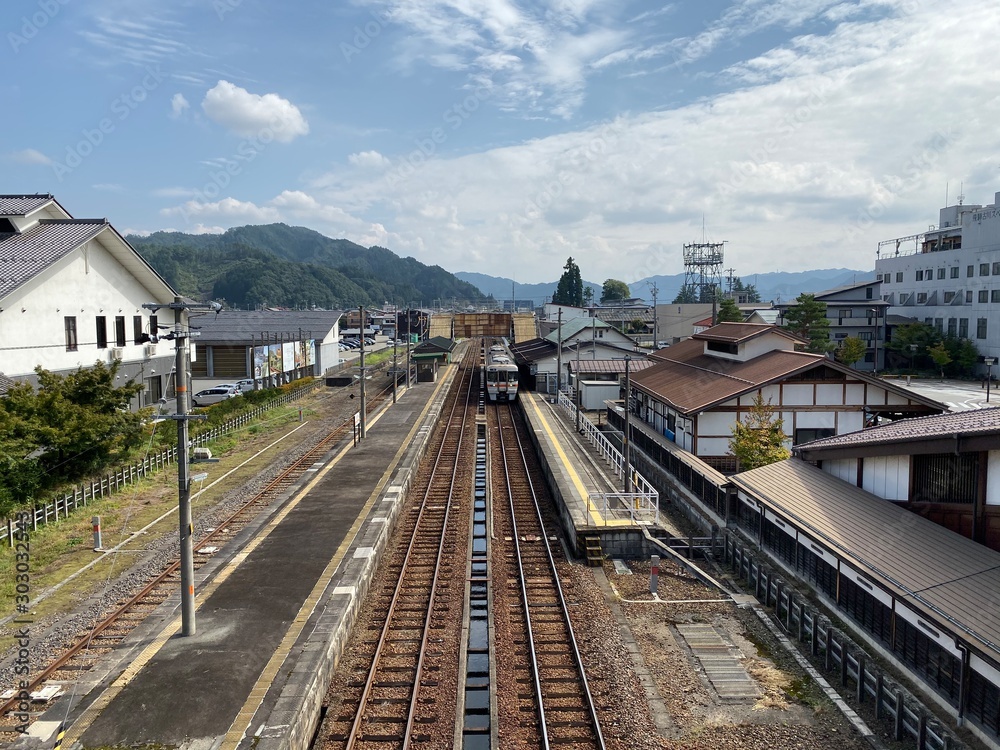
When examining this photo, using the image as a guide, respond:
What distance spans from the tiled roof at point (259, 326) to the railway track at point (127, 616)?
2798 cm

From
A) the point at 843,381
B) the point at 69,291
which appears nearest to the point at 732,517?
the point at 843,381

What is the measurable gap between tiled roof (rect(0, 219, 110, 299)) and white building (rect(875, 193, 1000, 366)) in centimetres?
5402

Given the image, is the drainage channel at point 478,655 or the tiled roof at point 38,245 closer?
the drainage channel at point 478,655

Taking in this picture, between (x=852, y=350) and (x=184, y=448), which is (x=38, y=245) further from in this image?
(x=852, y=350)

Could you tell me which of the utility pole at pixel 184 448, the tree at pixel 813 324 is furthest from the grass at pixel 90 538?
the tree at pixel 813 324

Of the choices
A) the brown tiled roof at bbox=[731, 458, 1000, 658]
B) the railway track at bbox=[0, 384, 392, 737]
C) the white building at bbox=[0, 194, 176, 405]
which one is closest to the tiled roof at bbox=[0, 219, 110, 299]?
the white building at bbox=[0, 194, 176, 405]

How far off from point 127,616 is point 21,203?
80.4ft

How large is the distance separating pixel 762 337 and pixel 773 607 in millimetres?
15334

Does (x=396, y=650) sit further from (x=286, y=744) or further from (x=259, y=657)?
(x=286, y=744)

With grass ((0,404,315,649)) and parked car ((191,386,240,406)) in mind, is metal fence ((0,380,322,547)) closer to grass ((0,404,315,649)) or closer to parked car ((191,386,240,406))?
grass ((0,404,315,649))

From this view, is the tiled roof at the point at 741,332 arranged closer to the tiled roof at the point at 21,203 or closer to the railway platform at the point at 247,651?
the railway platform at the point at 247,651

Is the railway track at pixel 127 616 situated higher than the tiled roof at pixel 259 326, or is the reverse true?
→ the tiled roof at pixel 259 326

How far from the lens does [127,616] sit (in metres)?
12.1

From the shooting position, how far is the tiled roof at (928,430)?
10.8 meters
